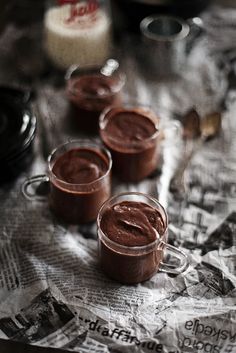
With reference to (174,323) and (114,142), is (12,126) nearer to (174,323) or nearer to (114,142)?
(114,142)

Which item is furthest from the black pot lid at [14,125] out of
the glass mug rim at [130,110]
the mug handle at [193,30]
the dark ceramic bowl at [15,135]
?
the mug handle at [193,30]

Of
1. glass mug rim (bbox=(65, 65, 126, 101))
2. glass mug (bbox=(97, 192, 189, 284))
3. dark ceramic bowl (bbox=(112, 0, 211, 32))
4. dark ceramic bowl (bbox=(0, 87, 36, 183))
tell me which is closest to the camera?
glass mug (bbox=(97, 192, 189, 284))

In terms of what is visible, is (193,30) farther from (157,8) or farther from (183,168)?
(183,168)

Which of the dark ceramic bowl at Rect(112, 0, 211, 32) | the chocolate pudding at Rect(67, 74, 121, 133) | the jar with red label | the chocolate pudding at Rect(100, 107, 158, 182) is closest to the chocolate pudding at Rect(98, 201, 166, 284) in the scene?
the chocolate pudding at Rect(100, 107, 158, 182)

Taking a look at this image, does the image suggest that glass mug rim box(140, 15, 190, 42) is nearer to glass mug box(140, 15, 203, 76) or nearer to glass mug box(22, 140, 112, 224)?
glass mug box(140, 15, 203, 76)

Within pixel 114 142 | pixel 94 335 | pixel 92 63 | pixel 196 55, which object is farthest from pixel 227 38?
pixel 94 335

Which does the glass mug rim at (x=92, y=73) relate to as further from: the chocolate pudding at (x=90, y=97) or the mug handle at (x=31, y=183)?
the mug handle at (x=31, y=183)
